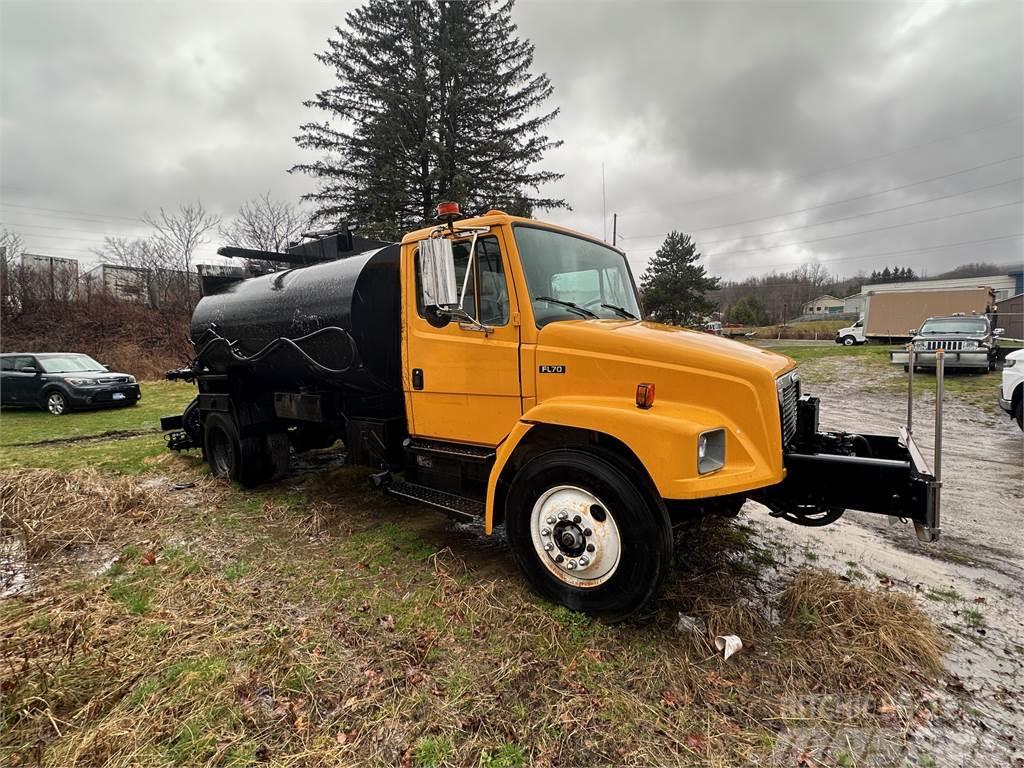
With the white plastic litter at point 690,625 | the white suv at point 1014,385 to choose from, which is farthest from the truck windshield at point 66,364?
the white suv at point 1014,385

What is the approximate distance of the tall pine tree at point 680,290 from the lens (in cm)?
3189

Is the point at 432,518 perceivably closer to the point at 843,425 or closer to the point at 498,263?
the point at 498,263

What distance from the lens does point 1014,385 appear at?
23.6 ft

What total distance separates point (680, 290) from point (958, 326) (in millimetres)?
18833

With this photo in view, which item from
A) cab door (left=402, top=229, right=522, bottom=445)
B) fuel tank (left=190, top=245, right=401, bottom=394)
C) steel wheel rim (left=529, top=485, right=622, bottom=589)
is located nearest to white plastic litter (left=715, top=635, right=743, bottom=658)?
steel wheel rim (left=529, top=485, right=622, bottom=589)

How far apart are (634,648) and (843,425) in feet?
25.1

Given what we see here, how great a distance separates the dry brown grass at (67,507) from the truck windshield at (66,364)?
9.43 metres

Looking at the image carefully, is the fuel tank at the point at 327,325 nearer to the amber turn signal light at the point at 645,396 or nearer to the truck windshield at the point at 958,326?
the amber turn signal light at the point at 645,396

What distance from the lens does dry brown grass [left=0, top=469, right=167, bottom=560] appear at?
168 inches

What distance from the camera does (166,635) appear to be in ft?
9.47

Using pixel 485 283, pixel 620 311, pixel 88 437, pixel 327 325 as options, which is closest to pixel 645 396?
pixel 620 311

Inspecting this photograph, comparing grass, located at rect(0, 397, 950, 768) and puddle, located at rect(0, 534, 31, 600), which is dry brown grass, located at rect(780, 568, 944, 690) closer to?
grass, located at rect(0, 397, 950, 768)

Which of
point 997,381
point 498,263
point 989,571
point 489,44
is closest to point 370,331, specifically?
point 498,263

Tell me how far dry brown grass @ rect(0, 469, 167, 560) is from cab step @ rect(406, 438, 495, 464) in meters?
2.98
